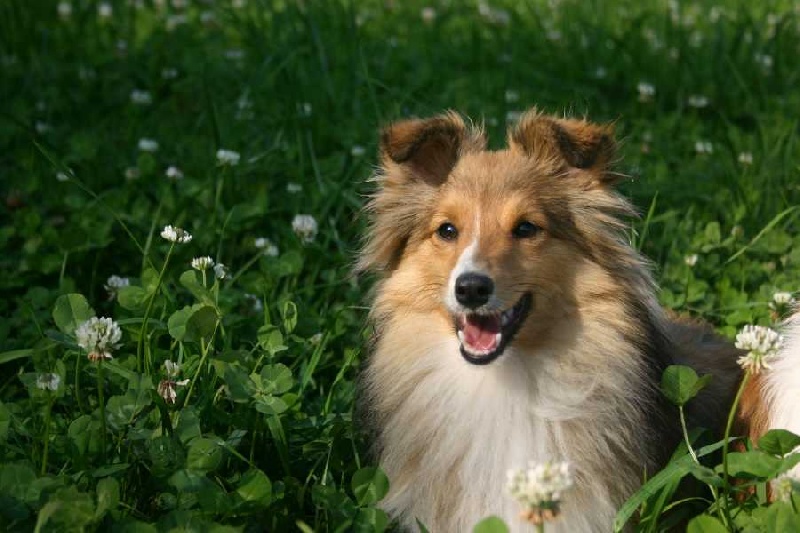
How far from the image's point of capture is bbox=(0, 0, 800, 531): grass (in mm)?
3605

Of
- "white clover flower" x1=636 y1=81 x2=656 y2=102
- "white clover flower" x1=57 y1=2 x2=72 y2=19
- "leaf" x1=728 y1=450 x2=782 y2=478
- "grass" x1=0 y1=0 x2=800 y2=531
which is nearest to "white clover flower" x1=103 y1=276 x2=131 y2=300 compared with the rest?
"grass" x1=0 y1=0 x2=800 y2=531

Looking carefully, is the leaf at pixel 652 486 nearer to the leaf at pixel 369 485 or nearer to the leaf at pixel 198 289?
the leaf at pixel 369 485

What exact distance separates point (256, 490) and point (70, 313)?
2.84 feet

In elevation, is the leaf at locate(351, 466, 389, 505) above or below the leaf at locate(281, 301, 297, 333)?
above

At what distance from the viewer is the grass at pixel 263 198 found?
3605 millimetres

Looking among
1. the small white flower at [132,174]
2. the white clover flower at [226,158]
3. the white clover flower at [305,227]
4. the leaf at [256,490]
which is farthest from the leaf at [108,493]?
the small white flower at [132,174]

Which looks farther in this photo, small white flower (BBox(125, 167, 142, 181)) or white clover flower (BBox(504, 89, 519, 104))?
white clover flower (BBox(504, 89, 519, 104))

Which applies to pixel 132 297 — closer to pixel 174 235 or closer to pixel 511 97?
pixel 174 235

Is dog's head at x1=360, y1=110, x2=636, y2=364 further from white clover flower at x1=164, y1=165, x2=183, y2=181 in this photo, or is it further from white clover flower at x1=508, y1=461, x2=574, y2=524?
white clover flower at x1=164, y1=165, x2=183, y2=181

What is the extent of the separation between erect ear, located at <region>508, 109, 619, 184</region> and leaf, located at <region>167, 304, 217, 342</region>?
122cm

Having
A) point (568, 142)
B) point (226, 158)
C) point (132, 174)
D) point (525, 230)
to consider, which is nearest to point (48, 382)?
point (525, 230)

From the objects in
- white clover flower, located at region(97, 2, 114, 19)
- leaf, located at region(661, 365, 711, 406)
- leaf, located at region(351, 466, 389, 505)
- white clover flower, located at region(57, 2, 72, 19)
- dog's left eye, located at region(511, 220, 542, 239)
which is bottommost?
white clover flower, located at region(57, 2, 72, 19)

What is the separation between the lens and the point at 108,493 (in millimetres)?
3260

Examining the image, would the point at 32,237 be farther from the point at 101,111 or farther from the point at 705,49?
the point at 705,49
